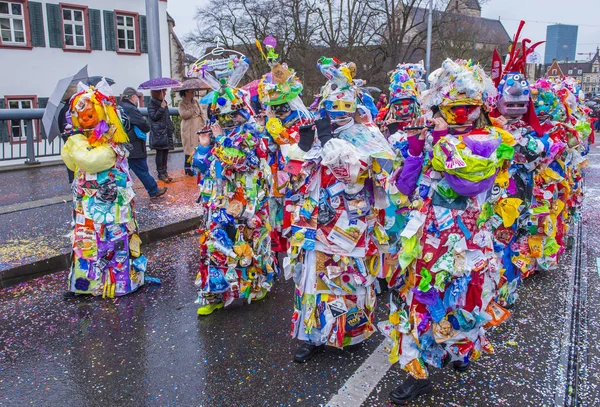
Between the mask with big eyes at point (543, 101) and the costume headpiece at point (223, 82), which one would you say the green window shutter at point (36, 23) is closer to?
the costume headpiece at point (223, 82)

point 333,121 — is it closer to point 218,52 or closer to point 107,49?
point 218,52

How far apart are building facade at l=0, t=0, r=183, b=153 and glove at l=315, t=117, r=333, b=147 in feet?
63.1

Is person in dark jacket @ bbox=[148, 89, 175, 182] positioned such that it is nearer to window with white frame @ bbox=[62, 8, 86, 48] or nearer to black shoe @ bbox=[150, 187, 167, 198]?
black shoe @ bbox=[150, 187, 167, 198]

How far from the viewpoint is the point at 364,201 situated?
3.40 m

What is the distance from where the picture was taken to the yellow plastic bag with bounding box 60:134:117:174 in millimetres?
4387

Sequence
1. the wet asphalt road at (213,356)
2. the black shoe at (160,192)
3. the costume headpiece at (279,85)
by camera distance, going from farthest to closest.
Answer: the black shoe at (160,192), the costume headpiece at (279,85), the wet asphalt road at (213,356)

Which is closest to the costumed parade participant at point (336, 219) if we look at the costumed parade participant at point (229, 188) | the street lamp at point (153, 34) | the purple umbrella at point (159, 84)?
the costumed parade participant at point (229, 188)

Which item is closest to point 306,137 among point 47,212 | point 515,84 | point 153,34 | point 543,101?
point 515,84

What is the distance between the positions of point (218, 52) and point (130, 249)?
82.3 inches

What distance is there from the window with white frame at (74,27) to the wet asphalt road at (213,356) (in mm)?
20488

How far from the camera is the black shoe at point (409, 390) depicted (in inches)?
119

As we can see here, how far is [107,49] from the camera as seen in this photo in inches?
901

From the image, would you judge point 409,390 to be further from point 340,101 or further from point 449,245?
point 340,101

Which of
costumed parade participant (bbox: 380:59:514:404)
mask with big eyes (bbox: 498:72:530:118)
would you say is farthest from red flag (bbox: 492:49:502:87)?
costumed parade participant (bbox: 380:59:514:404)
